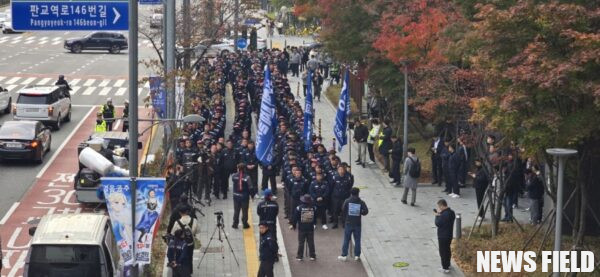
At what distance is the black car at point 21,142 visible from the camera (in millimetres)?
36781

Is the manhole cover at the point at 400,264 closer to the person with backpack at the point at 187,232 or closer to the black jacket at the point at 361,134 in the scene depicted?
the person with backpack at the point at 187,232

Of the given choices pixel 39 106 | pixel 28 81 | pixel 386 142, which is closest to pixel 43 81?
pixel 28 81

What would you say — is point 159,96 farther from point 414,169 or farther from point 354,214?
point 354,214

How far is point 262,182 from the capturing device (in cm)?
3278

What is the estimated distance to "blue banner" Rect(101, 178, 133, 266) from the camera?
2014 cm

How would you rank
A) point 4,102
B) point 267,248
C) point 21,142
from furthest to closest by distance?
point 4,102
point 21,142
point 267,248

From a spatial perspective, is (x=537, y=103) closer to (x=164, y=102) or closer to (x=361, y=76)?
(x=164, y=102)

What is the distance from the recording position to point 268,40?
88.9 meters

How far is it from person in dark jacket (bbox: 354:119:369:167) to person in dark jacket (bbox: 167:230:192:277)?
1450cm

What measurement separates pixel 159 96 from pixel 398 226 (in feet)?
28.2

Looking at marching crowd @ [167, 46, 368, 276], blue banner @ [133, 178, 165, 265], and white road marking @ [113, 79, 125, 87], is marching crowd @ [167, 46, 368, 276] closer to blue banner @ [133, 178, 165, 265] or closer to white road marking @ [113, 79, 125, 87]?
blue banner @ [133, 178, 165, 265]

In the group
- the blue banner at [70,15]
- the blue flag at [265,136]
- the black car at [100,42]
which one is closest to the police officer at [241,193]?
the blue flag at [265,136]

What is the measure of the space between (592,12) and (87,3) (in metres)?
9.23

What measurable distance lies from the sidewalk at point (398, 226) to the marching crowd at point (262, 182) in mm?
799
